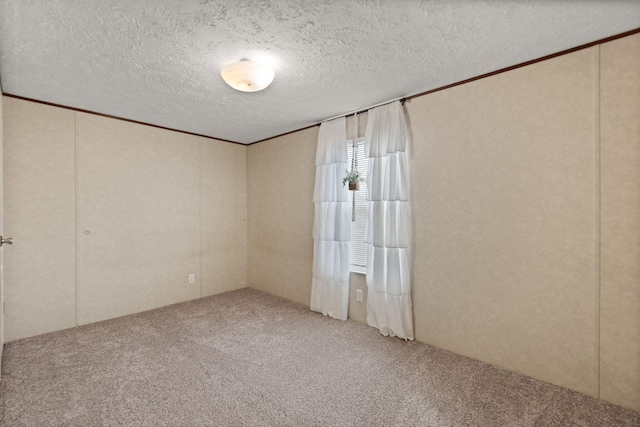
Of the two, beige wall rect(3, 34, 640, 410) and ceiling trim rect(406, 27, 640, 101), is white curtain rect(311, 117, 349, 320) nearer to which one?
beige wall rect(3, 34, 640, 410)

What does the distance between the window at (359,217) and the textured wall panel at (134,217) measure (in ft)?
7.70

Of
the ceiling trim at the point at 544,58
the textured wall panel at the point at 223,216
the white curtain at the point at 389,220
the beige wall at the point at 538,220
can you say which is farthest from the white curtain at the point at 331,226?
the textured wall panel at the point at 223,216

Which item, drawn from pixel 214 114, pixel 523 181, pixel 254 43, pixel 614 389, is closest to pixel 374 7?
pixel 254 43

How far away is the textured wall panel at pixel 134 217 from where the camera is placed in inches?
128

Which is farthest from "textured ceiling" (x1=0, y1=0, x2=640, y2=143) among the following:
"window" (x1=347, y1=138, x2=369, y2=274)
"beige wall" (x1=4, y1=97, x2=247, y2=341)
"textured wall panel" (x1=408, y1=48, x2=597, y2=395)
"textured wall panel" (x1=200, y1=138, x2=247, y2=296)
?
"textured wall panel" (x1=200, y1=138, x2=247, y2=296)

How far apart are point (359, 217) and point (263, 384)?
2024mm

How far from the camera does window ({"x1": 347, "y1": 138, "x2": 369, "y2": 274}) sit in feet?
11.0

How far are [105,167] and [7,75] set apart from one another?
1.19 m

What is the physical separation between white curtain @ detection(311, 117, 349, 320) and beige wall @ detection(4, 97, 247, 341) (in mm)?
1752

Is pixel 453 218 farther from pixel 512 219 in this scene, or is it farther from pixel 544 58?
pixel 544 58

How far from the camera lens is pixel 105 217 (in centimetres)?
338

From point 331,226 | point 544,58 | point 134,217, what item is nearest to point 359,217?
point 331,226

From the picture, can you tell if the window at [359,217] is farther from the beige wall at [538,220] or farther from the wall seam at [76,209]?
the wall seam at [76,209]

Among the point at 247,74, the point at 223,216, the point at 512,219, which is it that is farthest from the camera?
the point at 223,216
